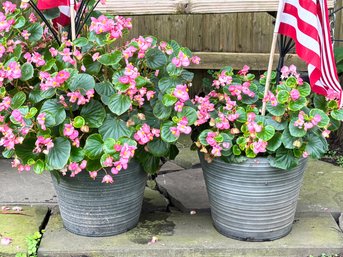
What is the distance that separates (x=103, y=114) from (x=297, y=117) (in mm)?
876

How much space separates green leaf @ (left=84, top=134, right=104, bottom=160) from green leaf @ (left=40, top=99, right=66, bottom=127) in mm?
153

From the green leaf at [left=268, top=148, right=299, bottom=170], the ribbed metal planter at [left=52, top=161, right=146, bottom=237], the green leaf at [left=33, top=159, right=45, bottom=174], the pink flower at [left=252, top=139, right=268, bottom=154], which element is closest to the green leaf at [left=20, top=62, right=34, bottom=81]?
the green leaf at [left=33, top=159, right=45, bottom=174]

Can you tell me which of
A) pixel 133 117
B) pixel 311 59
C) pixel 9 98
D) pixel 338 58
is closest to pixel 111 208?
pixel 133 117

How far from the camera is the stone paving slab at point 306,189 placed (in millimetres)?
3238

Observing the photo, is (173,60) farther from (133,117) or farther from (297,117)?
(297,117)

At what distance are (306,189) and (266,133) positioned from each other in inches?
43.9

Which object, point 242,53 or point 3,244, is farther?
point 242,53

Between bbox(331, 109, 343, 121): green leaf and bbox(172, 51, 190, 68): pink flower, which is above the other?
bbox(172, 51, 190, 68): pink flower

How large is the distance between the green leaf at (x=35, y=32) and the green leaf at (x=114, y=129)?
0.54 metres

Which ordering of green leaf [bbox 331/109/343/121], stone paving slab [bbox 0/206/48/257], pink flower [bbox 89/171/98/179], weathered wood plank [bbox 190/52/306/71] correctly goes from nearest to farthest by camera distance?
pink flower [bbox 89/171/98/179] < green leaf [bbox 331/109/343/121] < stone paving slab [bbox 0/206/48/257] < weathered wood plank [bbox 190/52/306/71]

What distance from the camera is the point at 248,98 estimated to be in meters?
2.81

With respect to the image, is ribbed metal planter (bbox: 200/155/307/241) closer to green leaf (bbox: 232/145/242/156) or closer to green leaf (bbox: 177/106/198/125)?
green leaf (bbox: 232/145/242/156)

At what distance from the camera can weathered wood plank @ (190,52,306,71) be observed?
14.6 feet

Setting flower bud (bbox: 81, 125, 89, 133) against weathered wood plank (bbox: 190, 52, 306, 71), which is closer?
flower bud (bbox: 81, 125, 89, 133)
